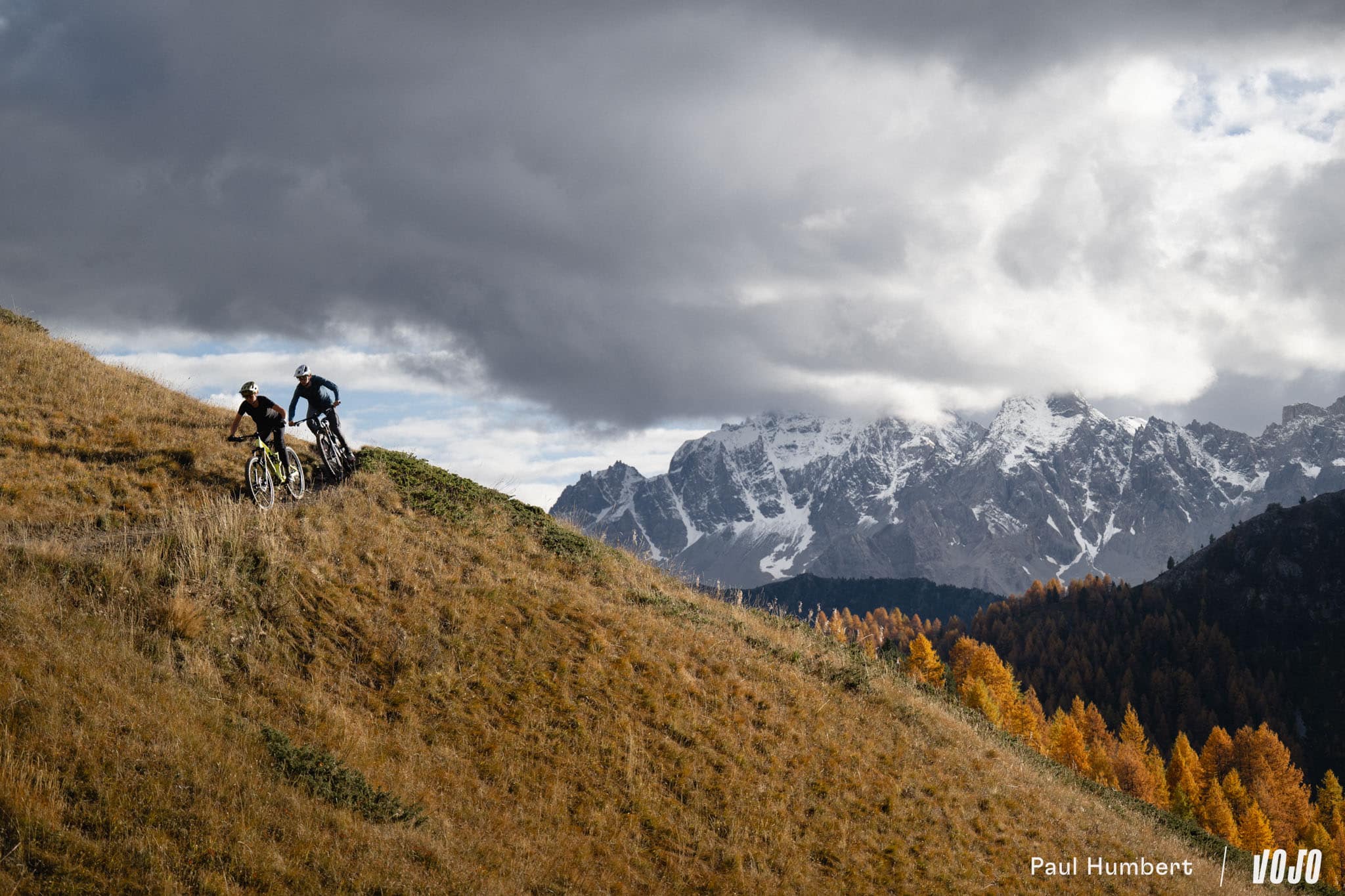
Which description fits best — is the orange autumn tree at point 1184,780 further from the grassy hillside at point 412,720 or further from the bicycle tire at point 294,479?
the bicycle tire at point 294,479

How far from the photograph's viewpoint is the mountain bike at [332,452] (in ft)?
75.8

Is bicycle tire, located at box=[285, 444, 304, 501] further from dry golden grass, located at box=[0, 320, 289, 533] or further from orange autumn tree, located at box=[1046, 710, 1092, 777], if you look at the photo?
orange autumn tree, located at box=[1046, 710, 1092, 777]

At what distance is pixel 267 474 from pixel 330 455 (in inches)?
119

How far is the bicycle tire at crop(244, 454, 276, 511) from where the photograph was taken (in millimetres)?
19562

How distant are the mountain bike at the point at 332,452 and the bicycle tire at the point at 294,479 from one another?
165 centimetres

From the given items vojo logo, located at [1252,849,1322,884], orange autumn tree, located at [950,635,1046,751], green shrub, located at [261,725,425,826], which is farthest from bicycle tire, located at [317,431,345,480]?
orange autumn tree, located at [950,635,1046,751]

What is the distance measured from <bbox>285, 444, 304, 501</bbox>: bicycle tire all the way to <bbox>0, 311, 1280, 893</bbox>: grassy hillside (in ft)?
3.41

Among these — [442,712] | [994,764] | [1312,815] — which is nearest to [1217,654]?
[1312,815]

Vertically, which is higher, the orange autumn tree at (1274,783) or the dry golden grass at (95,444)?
the dry golden grass at (95,444)

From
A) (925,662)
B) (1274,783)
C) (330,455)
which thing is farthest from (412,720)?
(1274,783)

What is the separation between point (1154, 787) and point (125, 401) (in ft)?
313

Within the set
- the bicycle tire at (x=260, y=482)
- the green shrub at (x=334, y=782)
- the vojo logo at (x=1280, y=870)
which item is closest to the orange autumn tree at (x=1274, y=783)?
the vojo logo at (x=1280, y=870)

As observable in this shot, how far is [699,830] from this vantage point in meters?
14.2

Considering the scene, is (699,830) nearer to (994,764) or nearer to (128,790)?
(128,790)
